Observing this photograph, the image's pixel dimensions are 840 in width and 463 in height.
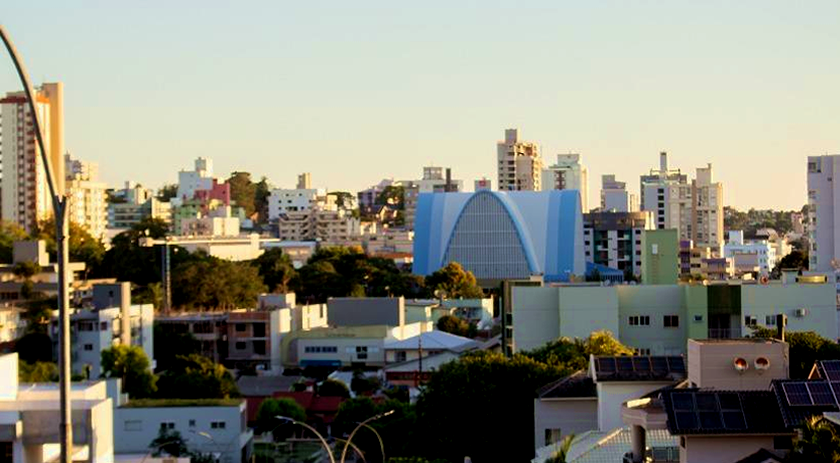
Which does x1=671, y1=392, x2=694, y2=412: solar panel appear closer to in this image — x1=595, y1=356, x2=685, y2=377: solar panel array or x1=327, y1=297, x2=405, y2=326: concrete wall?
x1=595, y1=356, x2=685, y2=377: solar panel array

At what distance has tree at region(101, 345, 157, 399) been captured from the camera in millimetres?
52531

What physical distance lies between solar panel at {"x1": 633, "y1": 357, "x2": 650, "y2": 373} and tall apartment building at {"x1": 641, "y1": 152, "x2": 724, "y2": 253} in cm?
14054

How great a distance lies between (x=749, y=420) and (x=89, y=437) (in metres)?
8.15

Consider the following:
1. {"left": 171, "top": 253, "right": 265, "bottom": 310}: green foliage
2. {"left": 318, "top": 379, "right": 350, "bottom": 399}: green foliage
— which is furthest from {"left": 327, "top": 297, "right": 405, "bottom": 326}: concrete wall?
{"left": 318, "top": 379, "right": 350, "bottom": 399}: green foliage

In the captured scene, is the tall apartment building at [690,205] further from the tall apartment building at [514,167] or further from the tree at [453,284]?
the tree at [453,284]

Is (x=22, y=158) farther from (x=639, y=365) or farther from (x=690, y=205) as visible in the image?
(x=639, y=365)

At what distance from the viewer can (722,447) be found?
1684 centimetres

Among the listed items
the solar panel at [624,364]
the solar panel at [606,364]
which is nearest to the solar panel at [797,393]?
the solar panel at [624,364]

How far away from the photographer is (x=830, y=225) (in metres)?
96.5

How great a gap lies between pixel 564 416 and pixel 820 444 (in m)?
13.3

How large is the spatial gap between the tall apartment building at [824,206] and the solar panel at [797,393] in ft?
261

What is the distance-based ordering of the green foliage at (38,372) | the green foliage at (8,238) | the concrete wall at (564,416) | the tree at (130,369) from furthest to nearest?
1. the green foliage at (8,238)
2. the tree at (130,369)
3. the green foliage at (38,372)
4. the concrete wall at (564,416)

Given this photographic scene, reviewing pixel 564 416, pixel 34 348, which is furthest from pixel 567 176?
pixel 564 416

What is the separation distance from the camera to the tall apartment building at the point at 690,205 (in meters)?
169
